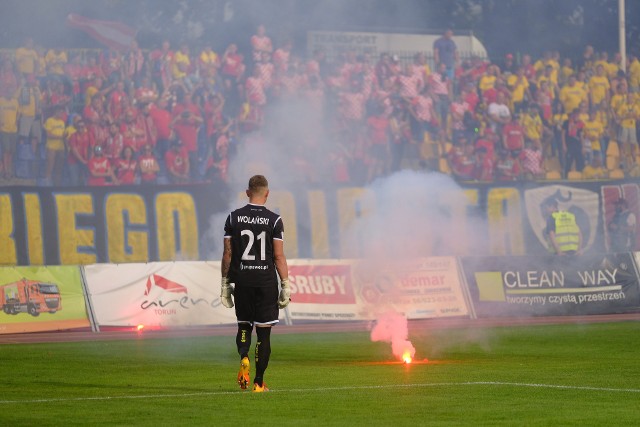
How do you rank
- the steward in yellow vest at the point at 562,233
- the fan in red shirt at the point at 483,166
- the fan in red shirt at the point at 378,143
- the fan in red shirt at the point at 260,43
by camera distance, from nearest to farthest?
the fan in red shirt at the point at 260,43 → the steward in yellow vest at the point at 562,233 → the fan in red shirt at the point at 378,143 → the fan in red shirt at the point at 483,166

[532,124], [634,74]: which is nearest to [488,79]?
[532,124]

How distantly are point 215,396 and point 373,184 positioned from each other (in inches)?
651

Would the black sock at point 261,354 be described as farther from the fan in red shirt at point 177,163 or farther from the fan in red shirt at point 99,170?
the fan in red shirt at point 177,163

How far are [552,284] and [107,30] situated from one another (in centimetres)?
1195

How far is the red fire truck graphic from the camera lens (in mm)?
21938

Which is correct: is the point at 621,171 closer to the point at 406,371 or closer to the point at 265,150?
the point at 265,150

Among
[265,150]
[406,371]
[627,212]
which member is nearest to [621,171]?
[627,212]

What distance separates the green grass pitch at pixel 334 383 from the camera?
977 cm

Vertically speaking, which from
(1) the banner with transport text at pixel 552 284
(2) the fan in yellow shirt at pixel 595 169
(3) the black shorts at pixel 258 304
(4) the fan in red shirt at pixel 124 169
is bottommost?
(1) the banner with transport text at pixel 552 284

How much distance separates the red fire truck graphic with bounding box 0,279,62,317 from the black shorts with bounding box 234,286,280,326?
11198 millimetres

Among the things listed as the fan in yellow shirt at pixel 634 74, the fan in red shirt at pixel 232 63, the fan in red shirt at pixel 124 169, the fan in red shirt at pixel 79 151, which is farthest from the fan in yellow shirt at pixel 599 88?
the fan in red shirt at pixel 79 151

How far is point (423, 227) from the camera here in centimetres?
2305

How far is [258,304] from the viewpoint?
11.8 m

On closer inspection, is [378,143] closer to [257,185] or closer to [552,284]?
[552,284]
